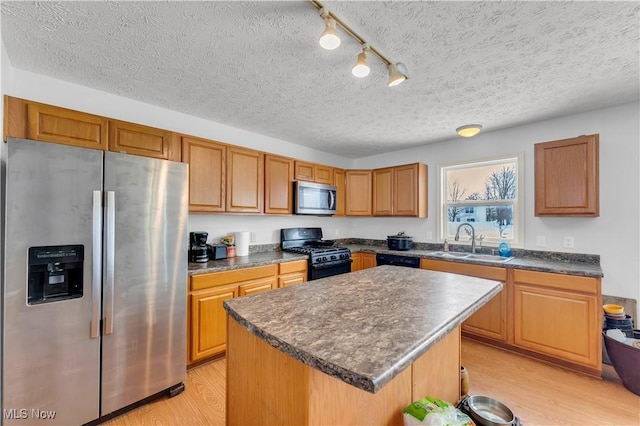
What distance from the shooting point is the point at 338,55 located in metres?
1.77

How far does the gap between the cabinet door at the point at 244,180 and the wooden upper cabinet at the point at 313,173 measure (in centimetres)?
58

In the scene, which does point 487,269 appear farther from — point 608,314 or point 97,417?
point 97,417

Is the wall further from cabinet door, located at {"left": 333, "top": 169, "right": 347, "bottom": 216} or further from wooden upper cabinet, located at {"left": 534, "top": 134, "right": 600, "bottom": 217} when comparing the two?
cabinet door, located at {"left": 333, "top": 169, "right": 347, "bottom": 216}

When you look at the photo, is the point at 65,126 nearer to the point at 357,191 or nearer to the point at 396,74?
the point at 396,74

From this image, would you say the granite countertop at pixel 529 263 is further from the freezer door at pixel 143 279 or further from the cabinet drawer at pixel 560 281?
the freezer door at pixel 143 279

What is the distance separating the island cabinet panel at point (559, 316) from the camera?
7.39 ft

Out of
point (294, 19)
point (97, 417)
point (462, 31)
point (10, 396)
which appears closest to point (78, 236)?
point (10, 396)

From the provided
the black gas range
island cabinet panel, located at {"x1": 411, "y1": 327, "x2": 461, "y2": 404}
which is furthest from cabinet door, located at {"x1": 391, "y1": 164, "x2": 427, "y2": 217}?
island cabinet panel, located at {"x1": 411, "y1": 327, "x2": 461, "y2": 404}

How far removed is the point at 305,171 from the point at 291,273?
4.68ft

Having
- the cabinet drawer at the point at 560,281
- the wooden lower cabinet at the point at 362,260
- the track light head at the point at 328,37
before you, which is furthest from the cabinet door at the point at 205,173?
the cabinet drawer at the point at 560,281

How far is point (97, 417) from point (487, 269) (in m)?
3.47

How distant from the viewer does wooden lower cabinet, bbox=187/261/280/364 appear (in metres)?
2.31

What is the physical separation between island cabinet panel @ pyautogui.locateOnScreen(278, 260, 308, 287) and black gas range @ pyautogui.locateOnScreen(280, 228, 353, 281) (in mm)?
87

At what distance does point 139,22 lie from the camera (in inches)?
58.4
